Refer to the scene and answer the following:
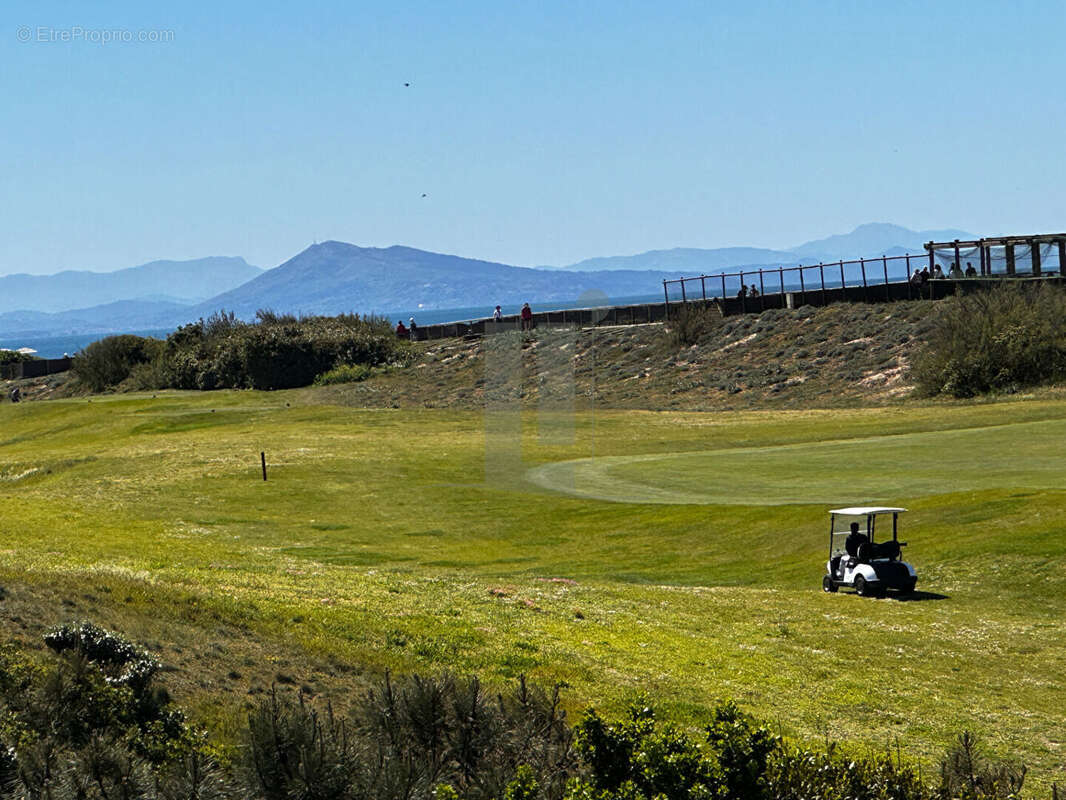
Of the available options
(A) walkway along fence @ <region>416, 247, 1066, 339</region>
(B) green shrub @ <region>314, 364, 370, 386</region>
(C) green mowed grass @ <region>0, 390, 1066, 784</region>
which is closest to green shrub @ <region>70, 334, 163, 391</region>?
(B) green shrub @ <region>314, 364, 370, 386</region>

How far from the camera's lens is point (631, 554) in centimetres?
3089

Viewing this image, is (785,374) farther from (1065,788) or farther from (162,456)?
(1065,788)

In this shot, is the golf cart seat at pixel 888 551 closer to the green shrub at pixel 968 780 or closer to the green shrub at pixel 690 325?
the green shrub at pixel 968 780

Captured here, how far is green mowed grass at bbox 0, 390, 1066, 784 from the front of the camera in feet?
56.7

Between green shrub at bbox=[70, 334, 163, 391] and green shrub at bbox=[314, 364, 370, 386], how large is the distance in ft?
72.1

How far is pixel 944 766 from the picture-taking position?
35.7 feet

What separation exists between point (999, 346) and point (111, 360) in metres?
77.3

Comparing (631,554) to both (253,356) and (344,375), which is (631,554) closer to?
(344,375)

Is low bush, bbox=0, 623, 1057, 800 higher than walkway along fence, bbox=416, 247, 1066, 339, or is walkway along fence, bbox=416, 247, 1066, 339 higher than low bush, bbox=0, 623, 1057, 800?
walkway along fence, bbox=416, 247, 1066, 339

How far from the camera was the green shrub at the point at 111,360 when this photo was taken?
109875mm

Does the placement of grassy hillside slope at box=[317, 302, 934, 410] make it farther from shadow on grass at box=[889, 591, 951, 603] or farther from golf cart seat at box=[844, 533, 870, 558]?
shadow on grass at box=[889, 591, 951, 603]

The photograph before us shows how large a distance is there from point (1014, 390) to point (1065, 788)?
51930 mm

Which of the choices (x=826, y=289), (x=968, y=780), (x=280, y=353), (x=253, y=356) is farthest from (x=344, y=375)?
(x=968, y=780)

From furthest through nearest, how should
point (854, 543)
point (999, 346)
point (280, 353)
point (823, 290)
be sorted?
point (280, 353) → point (823, 290) → point (999, 346) → point (854, 543)
